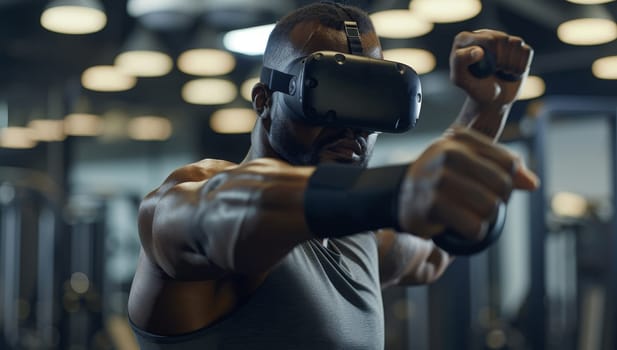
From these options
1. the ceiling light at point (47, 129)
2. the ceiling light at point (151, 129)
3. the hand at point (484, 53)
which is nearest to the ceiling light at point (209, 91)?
the ceiling light at point (151, 129)

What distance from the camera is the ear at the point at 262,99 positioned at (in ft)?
4.87

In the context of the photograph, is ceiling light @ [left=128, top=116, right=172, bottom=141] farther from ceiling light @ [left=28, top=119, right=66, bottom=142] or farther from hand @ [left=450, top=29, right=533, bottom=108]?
hand @ [left=450, top=29, right=533, bottom=108]

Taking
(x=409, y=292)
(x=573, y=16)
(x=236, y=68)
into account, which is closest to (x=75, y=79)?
(x=236, y=68)

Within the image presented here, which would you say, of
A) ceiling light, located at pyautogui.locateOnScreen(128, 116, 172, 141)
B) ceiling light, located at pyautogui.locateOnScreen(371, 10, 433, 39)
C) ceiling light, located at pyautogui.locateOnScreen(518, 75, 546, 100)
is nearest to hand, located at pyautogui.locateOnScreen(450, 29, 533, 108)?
ceiling light, located at pyautogui.locateOnScreen(371, 10, 433, 39)

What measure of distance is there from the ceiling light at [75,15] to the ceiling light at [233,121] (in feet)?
5.49

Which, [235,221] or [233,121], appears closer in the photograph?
[235,221]

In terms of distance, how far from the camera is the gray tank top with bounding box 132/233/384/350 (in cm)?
135

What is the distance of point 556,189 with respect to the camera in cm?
626

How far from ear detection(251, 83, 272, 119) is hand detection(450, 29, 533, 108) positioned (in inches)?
11.5

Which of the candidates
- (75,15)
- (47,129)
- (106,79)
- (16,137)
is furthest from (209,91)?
(75,15)

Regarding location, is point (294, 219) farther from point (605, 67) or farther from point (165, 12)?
point (605, 67)

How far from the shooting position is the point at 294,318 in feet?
4.46

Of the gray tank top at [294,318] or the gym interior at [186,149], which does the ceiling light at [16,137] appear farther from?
the gray tank top at [294,318]

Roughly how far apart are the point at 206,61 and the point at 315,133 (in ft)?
12.0
